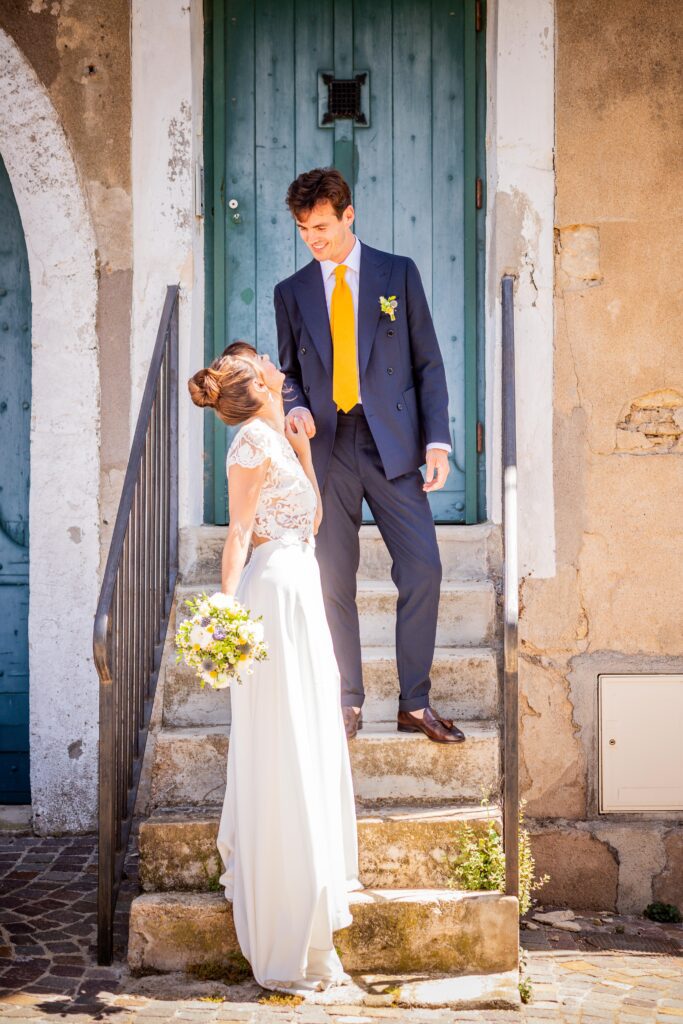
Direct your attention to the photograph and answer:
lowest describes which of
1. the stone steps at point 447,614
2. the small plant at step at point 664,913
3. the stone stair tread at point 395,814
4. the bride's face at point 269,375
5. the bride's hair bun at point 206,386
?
the small plant at step at point 664,913

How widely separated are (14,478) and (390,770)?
2469mm

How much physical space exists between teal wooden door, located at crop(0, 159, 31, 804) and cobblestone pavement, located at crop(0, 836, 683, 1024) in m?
0.91

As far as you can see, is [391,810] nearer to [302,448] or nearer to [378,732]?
[378,732]

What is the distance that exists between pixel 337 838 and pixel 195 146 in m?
3.10

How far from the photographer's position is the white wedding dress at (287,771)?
316cm

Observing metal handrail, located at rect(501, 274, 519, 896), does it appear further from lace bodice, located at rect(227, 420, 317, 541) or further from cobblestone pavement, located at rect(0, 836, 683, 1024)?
lace bodice, located at rect(227, 420, 317, 541)

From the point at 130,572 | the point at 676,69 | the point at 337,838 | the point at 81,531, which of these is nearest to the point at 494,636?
the point at 337,838

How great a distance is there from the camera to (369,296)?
12.5ft

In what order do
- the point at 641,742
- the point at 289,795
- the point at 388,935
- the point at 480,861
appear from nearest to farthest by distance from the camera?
the point at 289,795 → the point at 388,935 → the point at 480,861 → the point at 641,742

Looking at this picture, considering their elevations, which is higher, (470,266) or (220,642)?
(470,266)

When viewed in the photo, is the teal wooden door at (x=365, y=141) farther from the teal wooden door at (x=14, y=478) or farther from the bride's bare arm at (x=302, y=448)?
the bride's bare arm at (x=302, y=448)

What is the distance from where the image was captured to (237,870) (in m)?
3.29

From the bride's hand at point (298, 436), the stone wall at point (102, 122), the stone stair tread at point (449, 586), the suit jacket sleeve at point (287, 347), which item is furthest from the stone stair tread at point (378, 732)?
the suit jacket sleeve at point (287, 347)

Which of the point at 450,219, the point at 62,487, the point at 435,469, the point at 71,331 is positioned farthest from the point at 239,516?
the point at 450,219
